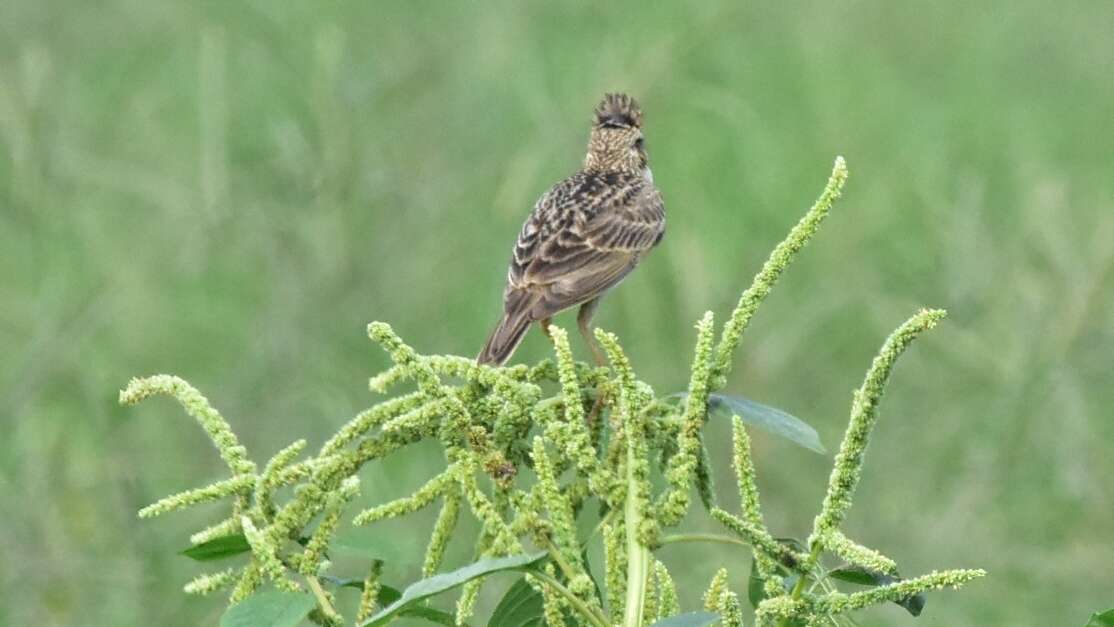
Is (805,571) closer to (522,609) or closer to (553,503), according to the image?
(553,503)

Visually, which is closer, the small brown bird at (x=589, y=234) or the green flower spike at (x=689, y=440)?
the green flower spike at (x=689, y=440)

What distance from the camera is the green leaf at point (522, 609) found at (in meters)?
2.67

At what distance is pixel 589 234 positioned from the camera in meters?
7.66

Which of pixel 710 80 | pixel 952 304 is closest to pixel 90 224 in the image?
pixel 710 80

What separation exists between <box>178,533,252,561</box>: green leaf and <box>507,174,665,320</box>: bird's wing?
4.12 metres

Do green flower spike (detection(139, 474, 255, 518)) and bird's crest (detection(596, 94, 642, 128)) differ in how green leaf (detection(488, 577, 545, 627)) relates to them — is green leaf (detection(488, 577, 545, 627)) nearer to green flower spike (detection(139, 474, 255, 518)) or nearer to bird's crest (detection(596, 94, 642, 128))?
green flower spike (detection(139, 474, 255, 518))

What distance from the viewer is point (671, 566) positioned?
28.0ft

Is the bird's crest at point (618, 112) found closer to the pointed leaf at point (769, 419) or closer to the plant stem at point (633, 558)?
the pointed leaf at point (769, 419)

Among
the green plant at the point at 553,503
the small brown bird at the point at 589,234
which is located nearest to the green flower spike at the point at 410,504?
the green plant at the point at 553,503

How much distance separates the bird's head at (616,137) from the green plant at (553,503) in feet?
18.4

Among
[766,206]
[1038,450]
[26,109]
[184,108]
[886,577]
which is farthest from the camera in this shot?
[184,108]

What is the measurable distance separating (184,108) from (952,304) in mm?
4429

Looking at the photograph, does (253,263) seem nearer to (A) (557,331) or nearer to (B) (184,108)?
(B) (184,108)

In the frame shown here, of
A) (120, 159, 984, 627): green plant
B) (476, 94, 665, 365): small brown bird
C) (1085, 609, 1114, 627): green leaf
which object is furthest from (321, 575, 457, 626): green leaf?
(476, 94, 665, 365): small brown bird
